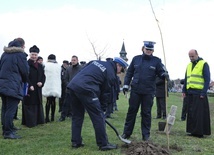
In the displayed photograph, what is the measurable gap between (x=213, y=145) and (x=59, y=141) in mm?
3297

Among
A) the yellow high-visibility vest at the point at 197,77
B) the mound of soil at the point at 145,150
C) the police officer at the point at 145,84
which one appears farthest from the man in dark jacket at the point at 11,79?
the yellow high-visibility vest at the point at 197,77

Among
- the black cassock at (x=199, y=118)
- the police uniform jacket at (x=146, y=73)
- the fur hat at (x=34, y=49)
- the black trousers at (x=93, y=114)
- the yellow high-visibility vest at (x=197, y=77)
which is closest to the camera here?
the black trousers at (x=93, y=114)

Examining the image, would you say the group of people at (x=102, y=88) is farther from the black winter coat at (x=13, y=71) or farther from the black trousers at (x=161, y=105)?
the black trousers at (x=161, y=105)

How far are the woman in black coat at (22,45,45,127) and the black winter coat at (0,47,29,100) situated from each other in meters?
1.74

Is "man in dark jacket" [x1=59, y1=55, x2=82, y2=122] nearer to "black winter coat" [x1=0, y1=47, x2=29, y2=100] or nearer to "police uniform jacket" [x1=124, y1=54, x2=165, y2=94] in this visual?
"black winter coat" [x1=0, y1=47, x2=29, y2=100]

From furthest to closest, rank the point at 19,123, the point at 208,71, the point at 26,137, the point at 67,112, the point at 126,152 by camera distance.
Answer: the point at 67,112 → the point at 19,123 → the point at 208,71 → the point at 26,137 → the point at 126,152

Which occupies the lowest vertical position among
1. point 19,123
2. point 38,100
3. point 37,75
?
point 19,123

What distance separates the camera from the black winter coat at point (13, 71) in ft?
23.6

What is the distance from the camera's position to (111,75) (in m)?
6.26

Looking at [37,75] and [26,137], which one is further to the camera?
[37,75]

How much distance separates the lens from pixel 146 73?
7.48 meters

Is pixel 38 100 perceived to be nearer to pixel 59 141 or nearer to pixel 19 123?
pixel 19 123

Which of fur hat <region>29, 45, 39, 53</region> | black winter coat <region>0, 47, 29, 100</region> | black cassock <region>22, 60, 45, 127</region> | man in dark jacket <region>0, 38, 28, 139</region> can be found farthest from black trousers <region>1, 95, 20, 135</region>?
fur hat <region>29, 45, 39, 53</region>

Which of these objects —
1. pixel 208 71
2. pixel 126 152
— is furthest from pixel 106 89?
pixel 208 71
